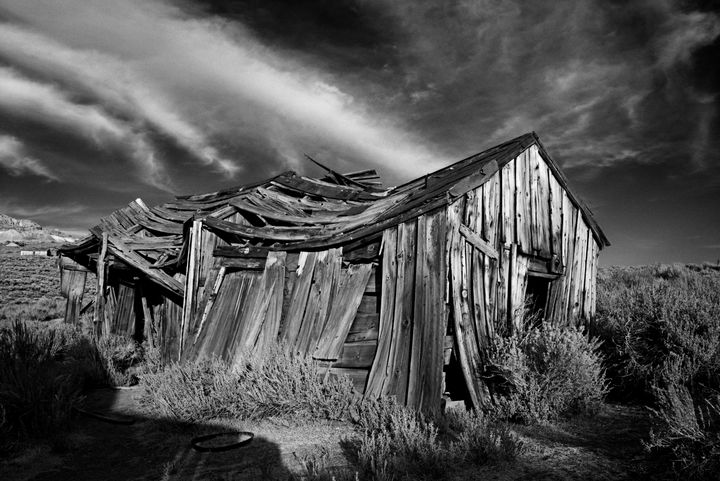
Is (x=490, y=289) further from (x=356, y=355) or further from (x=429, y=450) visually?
(x=429, y=450)

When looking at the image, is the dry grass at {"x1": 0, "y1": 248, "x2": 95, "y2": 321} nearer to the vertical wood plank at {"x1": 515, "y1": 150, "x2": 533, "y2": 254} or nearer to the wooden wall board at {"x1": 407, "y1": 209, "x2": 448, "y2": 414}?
the wooden wall board at {"x1": 407, "y1": 209, "x2": 448, "y2": 414}

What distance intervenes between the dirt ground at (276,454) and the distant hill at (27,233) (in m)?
43.6

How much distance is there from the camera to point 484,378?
574 cm

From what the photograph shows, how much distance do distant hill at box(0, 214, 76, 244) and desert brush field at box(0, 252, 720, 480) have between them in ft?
140

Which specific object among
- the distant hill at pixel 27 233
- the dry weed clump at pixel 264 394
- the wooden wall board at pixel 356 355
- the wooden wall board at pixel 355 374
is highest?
the distant hill at pixel 27 233

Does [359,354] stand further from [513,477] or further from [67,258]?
[67,258]

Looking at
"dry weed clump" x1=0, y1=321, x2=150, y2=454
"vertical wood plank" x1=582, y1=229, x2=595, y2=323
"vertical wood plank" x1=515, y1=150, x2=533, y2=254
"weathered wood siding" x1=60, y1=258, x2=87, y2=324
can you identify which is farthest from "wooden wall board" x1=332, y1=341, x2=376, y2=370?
"weathered wood siding" x1=60, y1=258, x2=87, y2=324

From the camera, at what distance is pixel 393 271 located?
5965mm

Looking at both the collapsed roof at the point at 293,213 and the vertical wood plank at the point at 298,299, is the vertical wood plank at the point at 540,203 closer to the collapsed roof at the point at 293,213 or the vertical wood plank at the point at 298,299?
the collapsed roof at the point at 293,213

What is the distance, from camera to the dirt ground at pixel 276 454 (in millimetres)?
3906

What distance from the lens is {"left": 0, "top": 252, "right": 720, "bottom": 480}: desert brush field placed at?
3916mm

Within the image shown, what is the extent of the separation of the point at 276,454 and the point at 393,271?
265 cm

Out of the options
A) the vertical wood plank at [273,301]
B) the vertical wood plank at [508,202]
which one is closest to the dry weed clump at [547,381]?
the vertical wood plank at [508,202]

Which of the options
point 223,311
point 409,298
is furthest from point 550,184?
point 223,311
